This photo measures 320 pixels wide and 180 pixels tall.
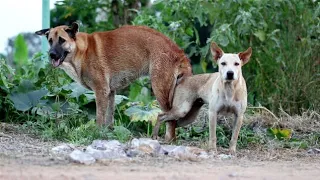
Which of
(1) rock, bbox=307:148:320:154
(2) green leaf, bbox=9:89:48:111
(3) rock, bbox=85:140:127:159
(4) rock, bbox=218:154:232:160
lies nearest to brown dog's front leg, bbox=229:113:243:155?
(4) rock, bbox=218:154:232:160

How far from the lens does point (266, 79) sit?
11125mm

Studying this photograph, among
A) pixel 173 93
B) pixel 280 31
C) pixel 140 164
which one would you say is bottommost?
pixel 140 164

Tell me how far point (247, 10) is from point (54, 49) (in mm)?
3092

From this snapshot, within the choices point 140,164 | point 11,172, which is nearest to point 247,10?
point 140,164

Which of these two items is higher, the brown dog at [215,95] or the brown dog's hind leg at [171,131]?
the brown dog at [215,95]

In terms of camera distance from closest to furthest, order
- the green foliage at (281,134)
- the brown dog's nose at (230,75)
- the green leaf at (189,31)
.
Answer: the brown dog's nose at (230,75) → the green foliage at (281,134) → the green leaf at (189,31)

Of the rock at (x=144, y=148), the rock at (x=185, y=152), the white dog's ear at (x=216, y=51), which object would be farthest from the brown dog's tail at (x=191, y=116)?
the rock at (x=144, y=148)

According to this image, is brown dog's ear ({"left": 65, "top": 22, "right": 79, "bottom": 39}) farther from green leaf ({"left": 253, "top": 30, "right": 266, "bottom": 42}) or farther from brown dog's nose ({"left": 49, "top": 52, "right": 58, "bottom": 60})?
green leaf ({"left": 253, "top": 30, "right": 266, "bottom": 42})

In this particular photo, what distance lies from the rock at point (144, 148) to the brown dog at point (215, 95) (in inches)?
36.4

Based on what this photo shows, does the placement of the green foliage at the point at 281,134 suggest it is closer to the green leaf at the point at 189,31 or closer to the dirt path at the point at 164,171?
the dirt path at the point at 164,171

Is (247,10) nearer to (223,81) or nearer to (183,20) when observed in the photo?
(183,20)

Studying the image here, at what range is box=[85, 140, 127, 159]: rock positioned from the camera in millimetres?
6707

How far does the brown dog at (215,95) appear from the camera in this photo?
7.89 m

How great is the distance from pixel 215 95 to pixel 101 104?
1.61m
